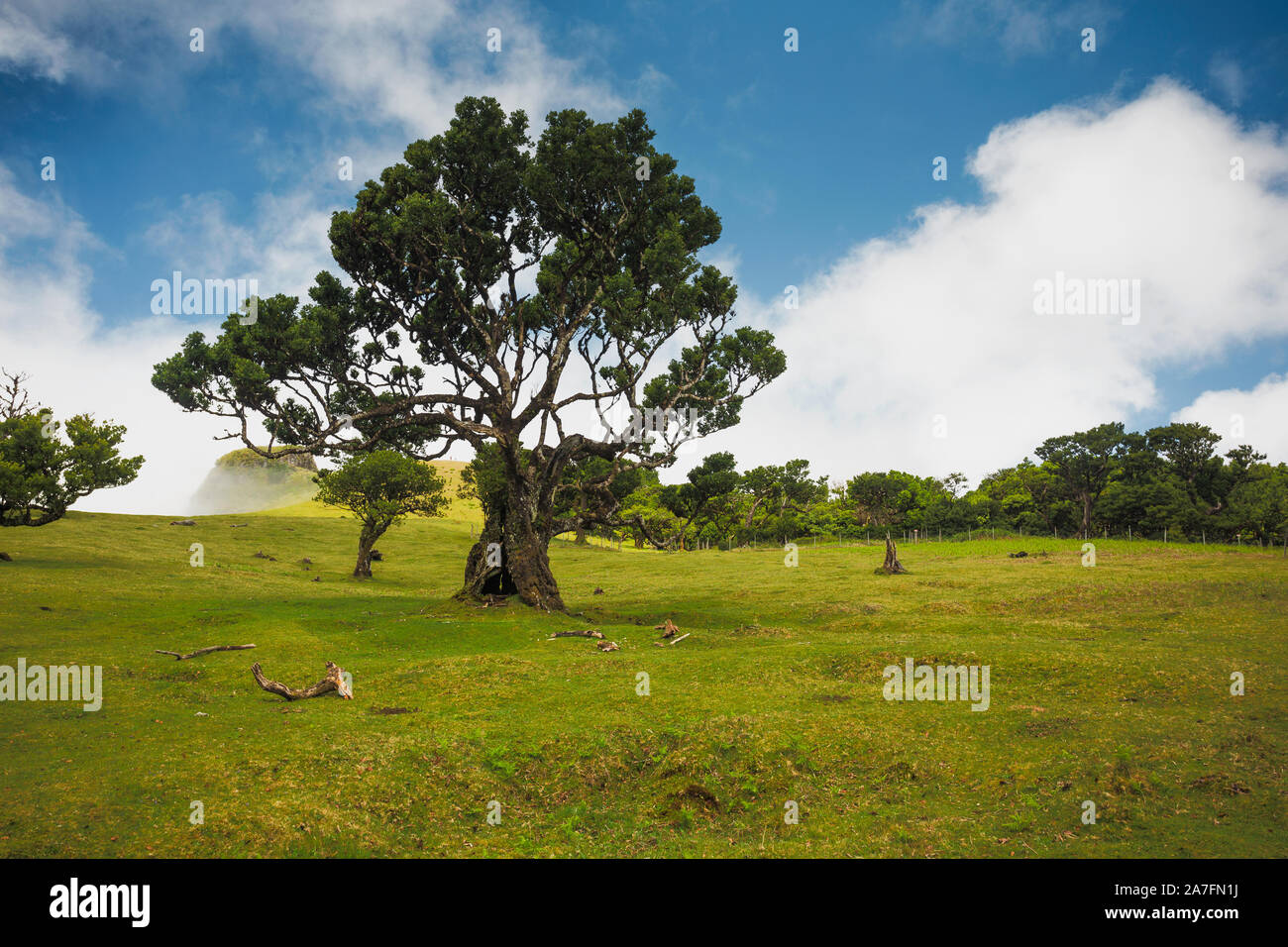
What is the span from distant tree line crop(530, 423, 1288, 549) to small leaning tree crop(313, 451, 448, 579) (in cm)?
2481

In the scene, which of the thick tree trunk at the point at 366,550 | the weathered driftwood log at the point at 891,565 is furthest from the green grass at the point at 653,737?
the thick tree trunk at the point at 366,550

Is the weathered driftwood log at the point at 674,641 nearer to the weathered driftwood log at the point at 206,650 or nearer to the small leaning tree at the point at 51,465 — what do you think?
the weathered driftwood log at the point at 206,650

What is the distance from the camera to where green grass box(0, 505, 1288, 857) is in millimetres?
10336

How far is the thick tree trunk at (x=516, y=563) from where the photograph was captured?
3122cm

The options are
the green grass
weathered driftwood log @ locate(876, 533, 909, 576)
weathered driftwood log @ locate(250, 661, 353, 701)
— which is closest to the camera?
the green grass

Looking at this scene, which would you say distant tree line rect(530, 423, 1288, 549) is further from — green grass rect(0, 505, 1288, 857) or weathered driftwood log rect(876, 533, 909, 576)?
green grass rect(0, 505, 1288, 857)

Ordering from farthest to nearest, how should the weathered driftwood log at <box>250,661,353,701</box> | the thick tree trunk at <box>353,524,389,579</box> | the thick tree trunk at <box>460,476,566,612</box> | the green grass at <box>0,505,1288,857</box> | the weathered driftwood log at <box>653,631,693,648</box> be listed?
1. the thick tree trunk at <box>353,524,389,579</box>
2. the thick tree trunk at <box>460,476,566,612</box>
3. the weathered driftwood log at <box>653,631,693,648</box>
4. the weathered driftwood log at <box>250,661,353,701</box>
5. the green grass at <box>0,505,1288,857</box>

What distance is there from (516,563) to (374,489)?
31003mm

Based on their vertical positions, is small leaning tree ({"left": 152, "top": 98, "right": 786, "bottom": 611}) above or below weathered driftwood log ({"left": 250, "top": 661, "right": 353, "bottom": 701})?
above

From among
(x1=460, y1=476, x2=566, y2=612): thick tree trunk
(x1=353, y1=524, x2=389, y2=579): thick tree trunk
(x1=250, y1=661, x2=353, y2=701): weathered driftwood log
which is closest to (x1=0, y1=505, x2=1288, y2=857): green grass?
(x1=250, y1=661, x2=353, y2=701): weathered driftwood log

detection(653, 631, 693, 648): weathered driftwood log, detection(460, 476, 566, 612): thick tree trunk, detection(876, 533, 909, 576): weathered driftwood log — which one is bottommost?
detection(653, 631, 693, 648): weathered driftwood log

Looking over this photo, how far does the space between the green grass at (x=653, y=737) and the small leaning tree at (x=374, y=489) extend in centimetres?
2595

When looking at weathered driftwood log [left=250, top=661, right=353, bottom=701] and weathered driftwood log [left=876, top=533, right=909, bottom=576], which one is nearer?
weathered driftwood log [left=250, top=661, right=353, bottom=701]
